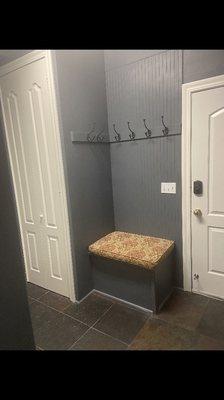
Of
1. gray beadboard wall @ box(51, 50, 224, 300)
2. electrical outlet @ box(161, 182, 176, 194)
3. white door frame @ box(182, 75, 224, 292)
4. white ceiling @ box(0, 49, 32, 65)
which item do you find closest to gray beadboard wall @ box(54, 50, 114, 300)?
gray beadboard wall @ box(51, 50, 224, 300)

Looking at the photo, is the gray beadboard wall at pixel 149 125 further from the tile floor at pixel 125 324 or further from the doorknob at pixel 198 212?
the tile floor at pixel 125 324

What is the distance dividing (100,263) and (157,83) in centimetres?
183

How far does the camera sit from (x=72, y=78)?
2.09 meters

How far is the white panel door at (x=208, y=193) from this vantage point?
199 centimetres

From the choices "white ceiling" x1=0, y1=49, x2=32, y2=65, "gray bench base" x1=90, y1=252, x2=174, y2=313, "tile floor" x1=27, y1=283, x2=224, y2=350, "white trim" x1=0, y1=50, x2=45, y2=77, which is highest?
"white ceiling" x1=0, y1=49, x2=32, y2=65

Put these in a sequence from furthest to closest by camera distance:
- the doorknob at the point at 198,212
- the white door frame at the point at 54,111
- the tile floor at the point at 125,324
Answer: the doorknob at the point at 198,212, the white door frame at the point at 54,111, the tile floor at the point at 125,324

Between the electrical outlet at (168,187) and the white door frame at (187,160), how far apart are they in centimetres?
10

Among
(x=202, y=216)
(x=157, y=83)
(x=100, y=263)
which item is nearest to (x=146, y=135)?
(x=157, y=83)

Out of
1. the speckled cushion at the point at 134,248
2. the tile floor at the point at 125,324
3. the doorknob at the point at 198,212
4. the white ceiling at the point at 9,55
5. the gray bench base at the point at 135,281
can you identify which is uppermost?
the white ceiling at the point at 9,55

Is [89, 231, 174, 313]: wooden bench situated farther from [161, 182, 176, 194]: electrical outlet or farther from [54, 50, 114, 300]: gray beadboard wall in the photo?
[161, 182, 176, 194]: electrical outlet

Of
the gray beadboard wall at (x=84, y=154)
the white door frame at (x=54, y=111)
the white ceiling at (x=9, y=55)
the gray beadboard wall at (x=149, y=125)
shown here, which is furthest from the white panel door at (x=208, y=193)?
the white ceiling at (x=9, y=55)

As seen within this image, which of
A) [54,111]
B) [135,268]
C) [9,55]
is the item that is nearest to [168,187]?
[135,268]

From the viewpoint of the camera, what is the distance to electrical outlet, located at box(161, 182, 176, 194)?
2.28 metres
